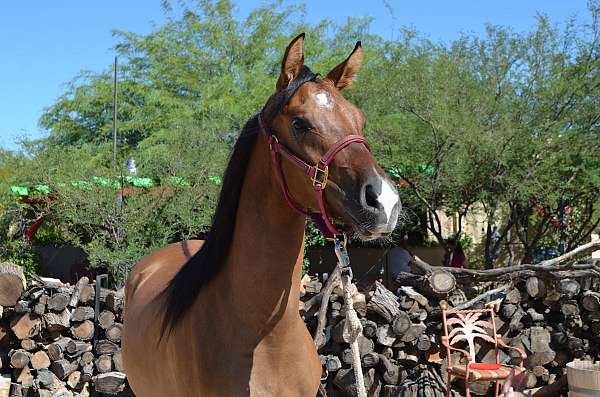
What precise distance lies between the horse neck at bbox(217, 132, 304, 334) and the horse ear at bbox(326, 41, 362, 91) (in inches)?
12.2

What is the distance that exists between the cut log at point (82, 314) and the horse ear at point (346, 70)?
4468 millimetres

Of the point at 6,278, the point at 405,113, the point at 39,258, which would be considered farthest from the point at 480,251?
the point at 6,278

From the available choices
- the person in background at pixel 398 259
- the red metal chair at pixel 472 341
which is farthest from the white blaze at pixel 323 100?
the person in background at pixel 398 259

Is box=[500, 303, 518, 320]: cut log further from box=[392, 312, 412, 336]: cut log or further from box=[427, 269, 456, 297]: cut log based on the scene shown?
box=[392, 312, 412, 336]: cut log

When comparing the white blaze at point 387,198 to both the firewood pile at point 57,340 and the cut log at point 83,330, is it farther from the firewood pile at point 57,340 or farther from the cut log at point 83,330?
the cut log at point 83,330

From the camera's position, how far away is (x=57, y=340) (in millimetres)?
6004

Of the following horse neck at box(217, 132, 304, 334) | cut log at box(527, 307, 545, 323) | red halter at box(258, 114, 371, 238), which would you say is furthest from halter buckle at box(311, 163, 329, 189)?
cut log at box(527, 307, 545, 323)

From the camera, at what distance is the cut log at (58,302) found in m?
5.89

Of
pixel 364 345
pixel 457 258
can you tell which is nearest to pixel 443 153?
pixel 457 258

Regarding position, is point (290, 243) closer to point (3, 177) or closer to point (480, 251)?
point (3, 177)

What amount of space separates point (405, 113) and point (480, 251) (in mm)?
6820

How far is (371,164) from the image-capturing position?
186cm

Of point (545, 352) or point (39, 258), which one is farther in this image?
point (39, 258)

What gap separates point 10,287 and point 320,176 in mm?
4750
